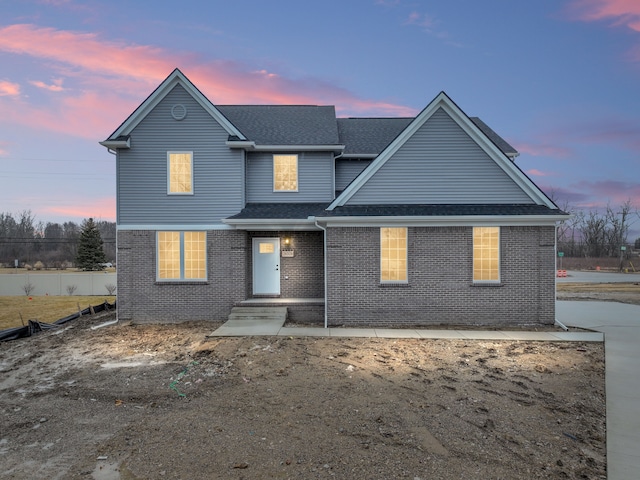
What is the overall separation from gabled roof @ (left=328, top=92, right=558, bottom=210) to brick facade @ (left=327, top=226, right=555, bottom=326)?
48.2 inches

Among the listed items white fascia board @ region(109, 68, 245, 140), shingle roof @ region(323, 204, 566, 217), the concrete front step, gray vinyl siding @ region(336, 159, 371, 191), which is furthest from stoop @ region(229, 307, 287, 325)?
gray vinyl siding @ region(336, 159, 371, 191)

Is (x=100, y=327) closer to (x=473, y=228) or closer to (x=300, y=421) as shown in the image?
(x=300, y=421)

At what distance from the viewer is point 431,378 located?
727cm

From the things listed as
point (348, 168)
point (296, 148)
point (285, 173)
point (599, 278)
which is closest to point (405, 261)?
point (348, 168)

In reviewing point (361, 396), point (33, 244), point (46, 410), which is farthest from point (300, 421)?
point (33, 244)

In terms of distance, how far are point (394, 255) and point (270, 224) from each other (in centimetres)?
426

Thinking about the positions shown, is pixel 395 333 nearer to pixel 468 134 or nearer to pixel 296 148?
pixel 468 134

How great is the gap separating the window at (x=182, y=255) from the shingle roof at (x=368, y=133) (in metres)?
6.79

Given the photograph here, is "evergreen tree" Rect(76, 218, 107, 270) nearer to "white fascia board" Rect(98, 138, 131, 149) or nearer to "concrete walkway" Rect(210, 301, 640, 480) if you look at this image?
"white fascia board" Rect(98, 138, 131, 149)

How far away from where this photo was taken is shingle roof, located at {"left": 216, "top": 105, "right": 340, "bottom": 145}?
14.3 metres

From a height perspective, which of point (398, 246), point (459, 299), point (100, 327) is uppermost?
point (398, 246)

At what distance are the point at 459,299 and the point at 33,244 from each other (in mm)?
86388

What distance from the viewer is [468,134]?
40.4 feet

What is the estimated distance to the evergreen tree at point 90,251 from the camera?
158ft
